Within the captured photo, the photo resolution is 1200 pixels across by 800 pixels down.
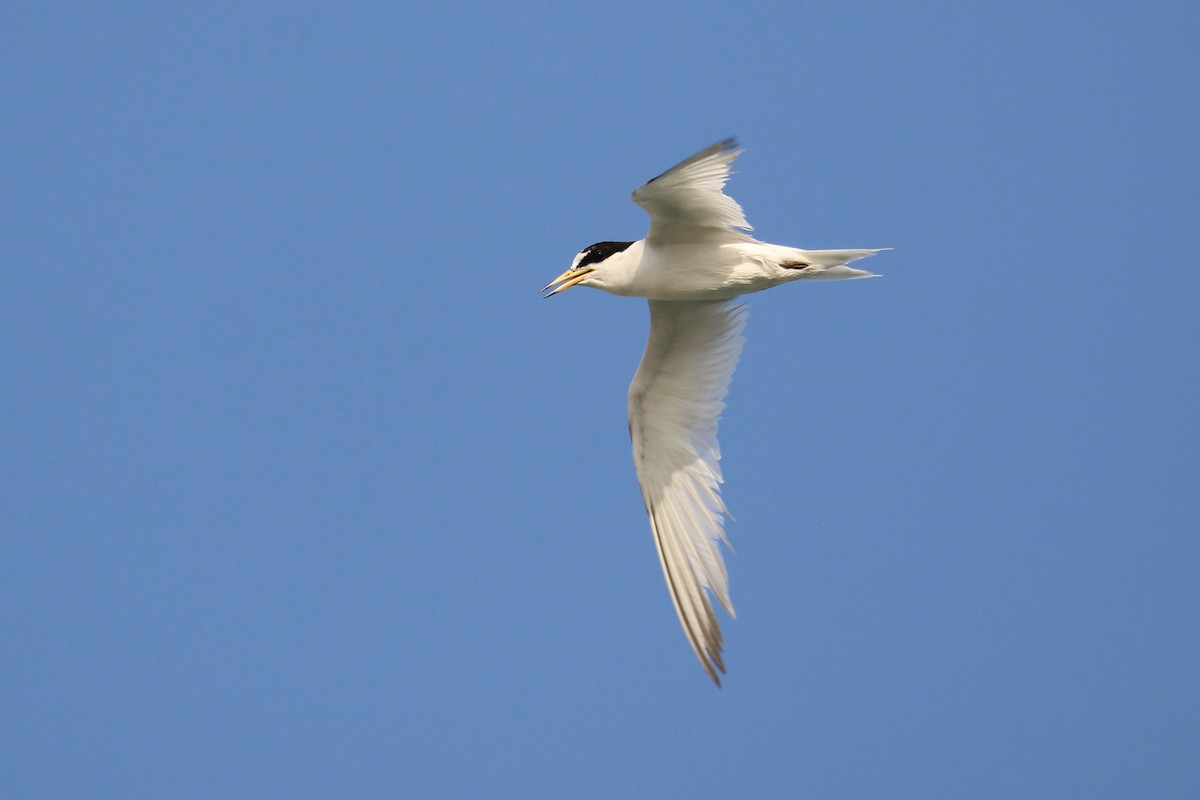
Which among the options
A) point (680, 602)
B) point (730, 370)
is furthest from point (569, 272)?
point (680, 602)

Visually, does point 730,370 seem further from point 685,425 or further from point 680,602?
point 680,602

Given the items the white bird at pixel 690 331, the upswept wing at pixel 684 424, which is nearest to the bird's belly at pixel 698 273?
the white bird at pixel 690 331

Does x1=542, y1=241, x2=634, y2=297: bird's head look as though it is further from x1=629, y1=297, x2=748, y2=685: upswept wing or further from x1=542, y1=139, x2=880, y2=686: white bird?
x1=629, y1=297, x2=748, y2=685: upswept wing

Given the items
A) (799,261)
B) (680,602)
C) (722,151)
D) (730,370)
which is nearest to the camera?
(722,151)

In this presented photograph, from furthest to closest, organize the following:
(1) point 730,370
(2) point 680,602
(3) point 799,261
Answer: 1. (1) point 730,370
2. (2) point 680,602
3. (3) point 799,261

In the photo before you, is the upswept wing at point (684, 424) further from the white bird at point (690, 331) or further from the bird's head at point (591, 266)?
the bird's head at point (591, 266)

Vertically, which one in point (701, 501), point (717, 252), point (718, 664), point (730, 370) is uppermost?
point (717, 252)

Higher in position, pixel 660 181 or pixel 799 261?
pixel 660 181
